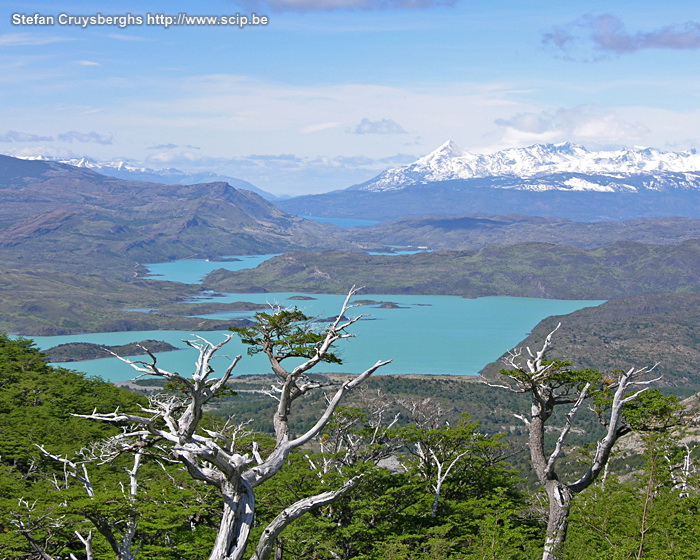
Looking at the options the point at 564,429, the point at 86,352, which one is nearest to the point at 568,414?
the point at 564,429

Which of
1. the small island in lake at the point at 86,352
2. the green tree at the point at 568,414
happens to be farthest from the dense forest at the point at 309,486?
the small island in lake at the point at 86,352

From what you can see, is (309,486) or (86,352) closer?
(309,486)

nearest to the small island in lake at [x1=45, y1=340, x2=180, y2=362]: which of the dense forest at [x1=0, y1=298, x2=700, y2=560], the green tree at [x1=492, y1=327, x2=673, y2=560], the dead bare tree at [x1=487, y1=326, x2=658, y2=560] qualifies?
the dense forest at [x1=0, y1=298, x2=700, y2=560]

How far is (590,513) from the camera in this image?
22.0 metres

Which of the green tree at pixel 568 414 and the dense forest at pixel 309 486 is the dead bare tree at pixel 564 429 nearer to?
the green tree at pixel 568 414

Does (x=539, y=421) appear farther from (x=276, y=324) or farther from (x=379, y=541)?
(x=276, y=324)

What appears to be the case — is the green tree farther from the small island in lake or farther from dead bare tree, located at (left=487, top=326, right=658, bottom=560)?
the small island in lake

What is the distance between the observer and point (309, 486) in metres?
24.5

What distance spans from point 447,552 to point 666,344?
173 meters

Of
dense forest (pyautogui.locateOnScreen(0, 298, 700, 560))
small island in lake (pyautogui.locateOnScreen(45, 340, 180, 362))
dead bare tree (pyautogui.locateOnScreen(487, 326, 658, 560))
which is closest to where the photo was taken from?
dense forest (pyautogui.locateOnScreen(0, 298, 700, 560))

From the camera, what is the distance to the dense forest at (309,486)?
44.6 feet

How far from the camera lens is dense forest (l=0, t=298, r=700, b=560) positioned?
13.6 metres

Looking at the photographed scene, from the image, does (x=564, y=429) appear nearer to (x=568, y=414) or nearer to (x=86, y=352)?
(x=568, y=414)

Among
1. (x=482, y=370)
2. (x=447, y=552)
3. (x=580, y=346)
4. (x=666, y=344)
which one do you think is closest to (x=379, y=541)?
(x=447, y=552)
